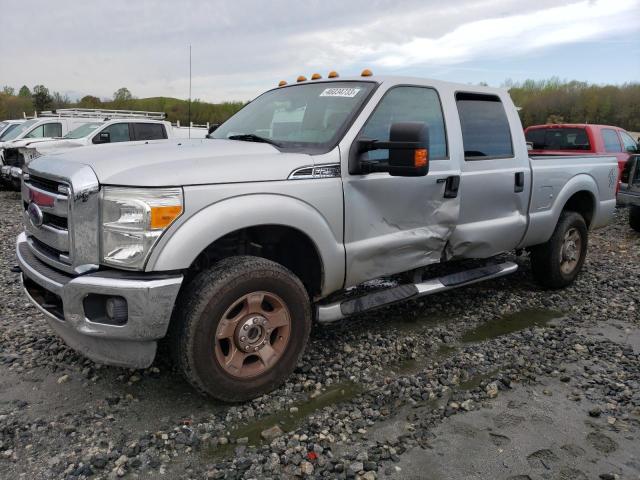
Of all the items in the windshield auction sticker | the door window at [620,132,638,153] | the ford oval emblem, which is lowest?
the ford oval emblem

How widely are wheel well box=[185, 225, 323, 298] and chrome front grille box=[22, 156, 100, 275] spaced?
0.60 m

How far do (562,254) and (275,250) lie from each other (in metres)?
3.38

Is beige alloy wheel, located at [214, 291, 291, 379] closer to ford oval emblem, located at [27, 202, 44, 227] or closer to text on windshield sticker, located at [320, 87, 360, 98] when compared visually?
ford oval emblem, located at [27, 202, 44, 227]

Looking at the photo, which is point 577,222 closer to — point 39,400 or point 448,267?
point 448,267

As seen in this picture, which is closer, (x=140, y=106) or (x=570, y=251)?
(x=570, y=251)

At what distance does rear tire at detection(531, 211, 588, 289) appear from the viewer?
5184 millimetres

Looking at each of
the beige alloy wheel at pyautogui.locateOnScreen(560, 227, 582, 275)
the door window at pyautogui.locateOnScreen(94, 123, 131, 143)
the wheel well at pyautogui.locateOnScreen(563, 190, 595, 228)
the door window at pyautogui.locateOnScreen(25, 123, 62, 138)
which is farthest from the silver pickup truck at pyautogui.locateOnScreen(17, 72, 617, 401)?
the door window at pyautogui.locateOnScreen(25, 123, 62, 138)

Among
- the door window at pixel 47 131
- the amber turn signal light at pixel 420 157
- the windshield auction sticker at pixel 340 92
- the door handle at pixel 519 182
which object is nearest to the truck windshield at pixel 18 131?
the door window at pixel 47 131

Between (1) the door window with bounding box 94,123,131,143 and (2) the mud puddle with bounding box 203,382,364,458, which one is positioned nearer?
(2) the mud puddle with bounding box 203,382,364,458

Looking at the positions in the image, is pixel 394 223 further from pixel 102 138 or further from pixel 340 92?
pixel 102 138

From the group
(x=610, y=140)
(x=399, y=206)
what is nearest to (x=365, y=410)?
(x=399, y=206)

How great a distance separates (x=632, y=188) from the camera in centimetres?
844

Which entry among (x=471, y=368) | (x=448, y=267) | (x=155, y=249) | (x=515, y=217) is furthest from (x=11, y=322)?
(x=515, y=217)

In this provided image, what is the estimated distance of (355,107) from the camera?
11.4 ft
